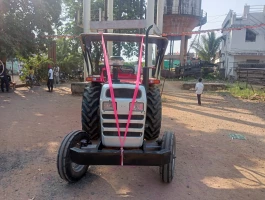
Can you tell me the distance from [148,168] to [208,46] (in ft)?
105

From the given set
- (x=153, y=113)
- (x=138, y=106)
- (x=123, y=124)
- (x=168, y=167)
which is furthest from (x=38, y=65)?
(x=168, y=167)

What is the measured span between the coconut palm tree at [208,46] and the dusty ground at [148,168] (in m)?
26.6

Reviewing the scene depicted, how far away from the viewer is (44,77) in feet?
64.4

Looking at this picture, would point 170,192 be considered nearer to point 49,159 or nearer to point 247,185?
point 247,185

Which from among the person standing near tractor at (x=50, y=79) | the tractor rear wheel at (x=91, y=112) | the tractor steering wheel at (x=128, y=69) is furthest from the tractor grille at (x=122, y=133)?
the person standing near tractor at (x=50, y=79)

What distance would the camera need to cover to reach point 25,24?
14047 mm

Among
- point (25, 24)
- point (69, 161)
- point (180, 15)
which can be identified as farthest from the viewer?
point (180, 15)

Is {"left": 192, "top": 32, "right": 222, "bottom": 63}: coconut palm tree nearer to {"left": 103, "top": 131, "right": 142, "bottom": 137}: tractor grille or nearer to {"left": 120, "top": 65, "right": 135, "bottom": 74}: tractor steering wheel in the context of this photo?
{"left": 120, "top": 65, "right": 135, "bottom": 74}: tractor steering wheel

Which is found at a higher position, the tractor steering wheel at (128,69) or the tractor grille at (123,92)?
the tractor steering wheel at (128,69)

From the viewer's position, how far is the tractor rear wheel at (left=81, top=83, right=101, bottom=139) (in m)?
4.36

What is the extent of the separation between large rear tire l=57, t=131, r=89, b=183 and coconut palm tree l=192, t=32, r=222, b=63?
104ft

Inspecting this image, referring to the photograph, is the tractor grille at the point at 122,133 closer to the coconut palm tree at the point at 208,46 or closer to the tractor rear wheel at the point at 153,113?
the tractor rear wheel at the point at 153,113

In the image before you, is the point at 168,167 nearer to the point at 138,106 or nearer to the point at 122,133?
the point at 122,133

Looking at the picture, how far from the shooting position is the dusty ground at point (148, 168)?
11.9 feet
